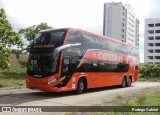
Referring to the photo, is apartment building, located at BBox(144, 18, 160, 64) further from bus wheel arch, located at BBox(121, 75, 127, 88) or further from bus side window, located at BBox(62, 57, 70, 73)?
bus side window, located at BBox(62, 57, 70, 73)

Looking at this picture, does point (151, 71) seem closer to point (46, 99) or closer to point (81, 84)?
point (81, 84)

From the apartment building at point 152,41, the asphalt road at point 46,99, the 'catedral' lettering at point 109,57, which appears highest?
the apartment building at point 152,41

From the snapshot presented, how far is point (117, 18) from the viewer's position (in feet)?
453

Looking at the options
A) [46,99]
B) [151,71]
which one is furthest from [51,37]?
[151,71]

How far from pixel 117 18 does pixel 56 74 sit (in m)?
125

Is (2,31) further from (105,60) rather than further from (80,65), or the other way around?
(105,60)

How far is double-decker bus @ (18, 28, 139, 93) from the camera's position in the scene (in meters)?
16.0

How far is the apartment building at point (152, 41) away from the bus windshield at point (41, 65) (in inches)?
4445

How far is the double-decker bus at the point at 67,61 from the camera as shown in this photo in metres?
16.0

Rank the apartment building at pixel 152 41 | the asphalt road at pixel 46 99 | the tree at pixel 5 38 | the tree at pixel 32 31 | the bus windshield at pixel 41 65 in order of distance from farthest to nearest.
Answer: the apartment building at pixel 152 41
the tree at pixel 32 31
the tree at pixel 5 38
the bus windshield at pixel 41 65
the asphalt road at pixel 46 99

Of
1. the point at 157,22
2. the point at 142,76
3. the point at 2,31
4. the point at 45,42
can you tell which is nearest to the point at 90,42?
the point at 45,42

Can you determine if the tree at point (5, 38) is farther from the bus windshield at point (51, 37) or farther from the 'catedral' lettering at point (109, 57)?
the 'catedral' lettering at point (109, 57)

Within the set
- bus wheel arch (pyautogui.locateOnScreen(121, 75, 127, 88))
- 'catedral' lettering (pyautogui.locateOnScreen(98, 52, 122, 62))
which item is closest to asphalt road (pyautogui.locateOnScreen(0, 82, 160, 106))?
'catedral' lettering (pyautogui.locateOnScreen(98, 52, 122, 62))

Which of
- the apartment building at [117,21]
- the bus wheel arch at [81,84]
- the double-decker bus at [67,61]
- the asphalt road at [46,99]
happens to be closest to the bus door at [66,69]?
the double-decker bus at [67,61]
